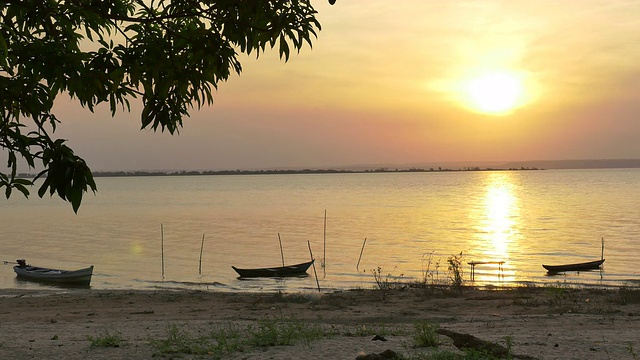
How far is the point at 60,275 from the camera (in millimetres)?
31031

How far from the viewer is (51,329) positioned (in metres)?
14.7

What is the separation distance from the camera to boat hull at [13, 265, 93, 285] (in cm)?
3080

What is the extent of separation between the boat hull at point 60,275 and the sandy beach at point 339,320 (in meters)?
3.33

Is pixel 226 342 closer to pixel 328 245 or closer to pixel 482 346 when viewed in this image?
pixel 482 346

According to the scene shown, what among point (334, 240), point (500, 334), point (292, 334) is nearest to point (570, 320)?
point (500, 334)

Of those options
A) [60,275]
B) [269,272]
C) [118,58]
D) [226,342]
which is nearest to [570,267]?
[269,272]

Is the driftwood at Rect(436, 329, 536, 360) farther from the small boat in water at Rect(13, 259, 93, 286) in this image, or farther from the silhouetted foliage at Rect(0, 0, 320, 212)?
the small boat in water at Rect(13, 259, 93, 286)

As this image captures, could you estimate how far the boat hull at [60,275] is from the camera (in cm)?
3080

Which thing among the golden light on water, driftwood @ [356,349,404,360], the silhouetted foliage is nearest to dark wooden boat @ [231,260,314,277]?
the golden light on water

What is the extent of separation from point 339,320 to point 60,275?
19449 millimetres

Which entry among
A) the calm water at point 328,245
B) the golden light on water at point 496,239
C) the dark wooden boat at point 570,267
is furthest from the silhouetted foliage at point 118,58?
the dark wooden boat at point 570,267

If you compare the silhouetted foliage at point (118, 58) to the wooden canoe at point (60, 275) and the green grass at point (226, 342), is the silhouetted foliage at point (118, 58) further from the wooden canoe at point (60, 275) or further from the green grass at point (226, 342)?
the wooden canoe at point (60, 275)

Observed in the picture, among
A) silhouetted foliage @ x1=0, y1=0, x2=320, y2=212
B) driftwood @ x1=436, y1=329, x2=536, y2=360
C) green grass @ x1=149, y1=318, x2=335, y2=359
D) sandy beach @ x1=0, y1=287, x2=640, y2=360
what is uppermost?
silhouetted foliage @ x1=0, y1=0, x2=320, y2=212

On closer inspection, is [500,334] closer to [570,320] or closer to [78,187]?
[570,320]
